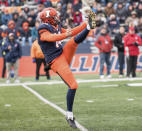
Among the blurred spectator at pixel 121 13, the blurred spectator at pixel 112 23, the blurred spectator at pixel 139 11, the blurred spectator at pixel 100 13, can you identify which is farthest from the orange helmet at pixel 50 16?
the blurred spectator at pixel 139 11

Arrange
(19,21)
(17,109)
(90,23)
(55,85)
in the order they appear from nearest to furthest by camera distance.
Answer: (90,23) < (17,109) < (55,85) < (19,21)

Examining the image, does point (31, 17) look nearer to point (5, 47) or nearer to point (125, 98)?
point (5, 47)

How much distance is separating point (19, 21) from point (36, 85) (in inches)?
284

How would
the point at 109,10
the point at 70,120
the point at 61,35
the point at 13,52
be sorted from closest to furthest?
1. the point at 61,35
2. the point at 70,120
3. the point at 13,52
4. the point at 109,10

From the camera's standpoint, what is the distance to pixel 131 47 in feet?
51.9

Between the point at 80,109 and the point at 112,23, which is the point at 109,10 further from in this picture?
the point at 80,109

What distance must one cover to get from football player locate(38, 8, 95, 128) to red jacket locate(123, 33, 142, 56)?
8.60 m

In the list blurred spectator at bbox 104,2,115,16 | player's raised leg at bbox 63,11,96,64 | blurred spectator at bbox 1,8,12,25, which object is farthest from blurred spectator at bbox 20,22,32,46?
player's raised leg at bbox 63,11,96,64

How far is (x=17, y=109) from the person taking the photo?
8992 millimetres

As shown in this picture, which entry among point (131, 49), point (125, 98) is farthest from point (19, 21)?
point (125, 98)

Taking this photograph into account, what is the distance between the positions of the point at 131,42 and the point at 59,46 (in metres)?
8.76

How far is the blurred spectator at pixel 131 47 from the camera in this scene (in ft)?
51.4

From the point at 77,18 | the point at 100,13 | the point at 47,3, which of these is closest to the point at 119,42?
the point at 77,18

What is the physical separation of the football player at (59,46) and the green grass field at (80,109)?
53 cm
